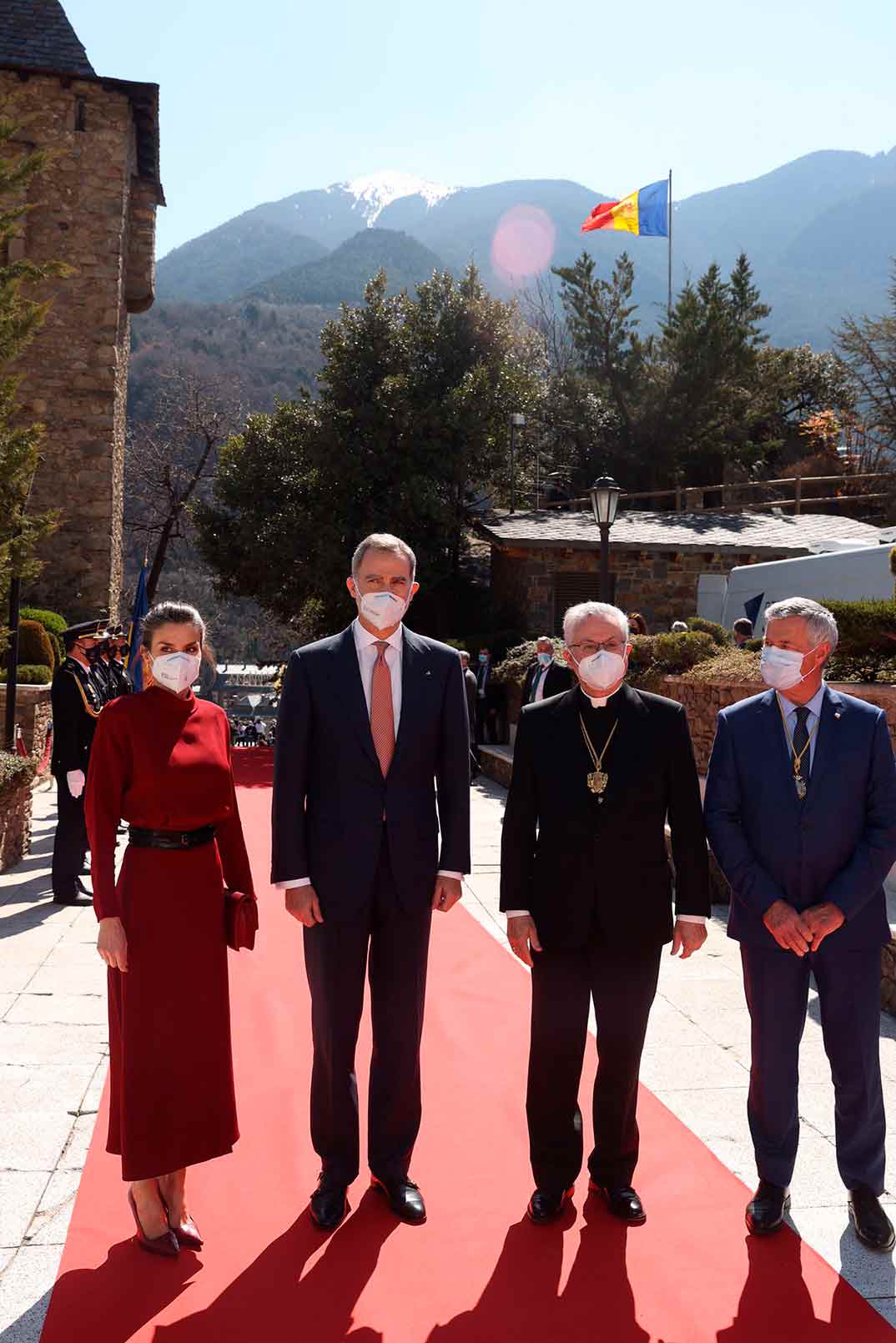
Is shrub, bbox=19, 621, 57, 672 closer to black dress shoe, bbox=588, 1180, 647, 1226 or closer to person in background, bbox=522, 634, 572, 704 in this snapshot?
person in background, bbox=522, 634, 572, 704

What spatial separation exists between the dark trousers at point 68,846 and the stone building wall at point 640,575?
1491cm

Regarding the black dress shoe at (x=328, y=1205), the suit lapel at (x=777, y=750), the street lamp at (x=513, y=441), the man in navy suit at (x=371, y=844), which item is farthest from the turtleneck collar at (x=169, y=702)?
the street lamp at (x=513, y=441)

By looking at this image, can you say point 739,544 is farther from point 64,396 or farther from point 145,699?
point 145,699

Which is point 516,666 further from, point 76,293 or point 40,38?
point 40,38

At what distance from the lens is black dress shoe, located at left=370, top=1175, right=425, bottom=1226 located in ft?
10.9

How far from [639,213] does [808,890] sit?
3457 centimetres

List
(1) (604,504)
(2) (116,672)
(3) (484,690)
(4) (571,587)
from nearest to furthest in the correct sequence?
1. (2) (116,672)
2. (1) (604,504)
3. (3) (484,690)
4. (4) (571,587)

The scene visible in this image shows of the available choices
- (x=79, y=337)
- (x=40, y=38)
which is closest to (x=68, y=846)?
(x=79, y=337)

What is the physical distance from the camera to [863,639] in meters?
8.43

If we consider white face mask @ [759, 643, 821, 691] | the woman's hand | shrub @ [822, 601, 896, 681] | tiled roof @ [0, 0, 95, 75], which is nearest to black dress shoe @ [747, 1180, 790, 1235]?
white face mask @ [759, 643, 821, 691]

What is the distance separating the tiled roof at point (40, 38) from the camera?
19688 mm

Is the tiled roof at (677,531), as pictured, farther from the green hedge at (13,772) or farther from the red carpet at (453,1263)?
the red carpet at (453,1263)

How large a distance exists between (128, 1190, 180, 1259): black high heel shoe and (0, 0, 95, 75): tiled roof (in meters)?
21.1

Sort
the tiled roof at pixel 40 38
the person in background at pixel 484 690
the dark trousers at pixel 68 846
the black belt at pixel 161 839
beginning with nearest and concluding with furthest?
1. the black belt at pixel 161 839
2. the dark trousers at pixel 68 846
3. the person in background at pixel 484 690
4. the tiled roof at pixel 40 38
